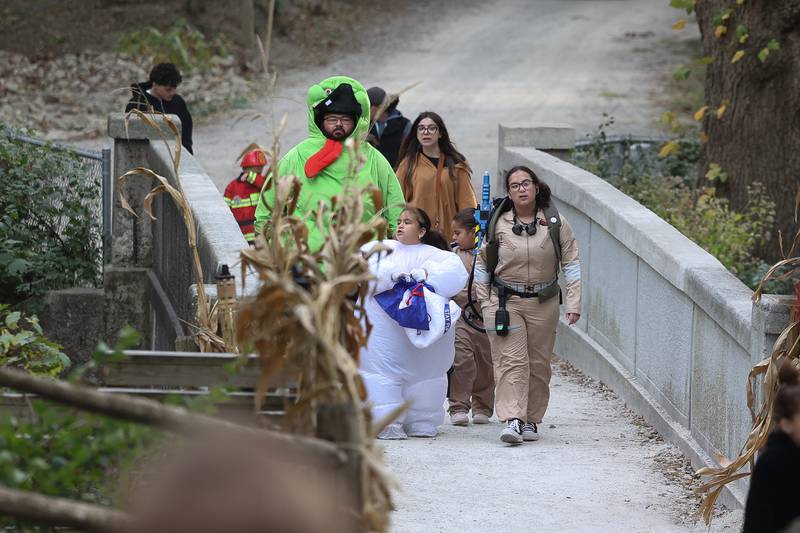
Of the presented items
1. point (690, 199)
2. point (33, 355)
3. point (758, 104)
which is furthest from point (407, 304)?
point (758, 104)

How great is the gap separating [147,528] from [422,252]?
20.0ft

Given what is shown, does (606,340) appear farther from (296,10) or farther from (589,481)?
(296,10)

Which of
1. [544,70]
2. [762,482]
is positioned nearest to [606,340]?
[762,482]

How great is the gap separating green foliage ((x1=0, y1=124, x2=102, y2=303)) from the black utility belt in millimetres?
4708

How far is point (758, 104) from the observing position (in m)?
12.8

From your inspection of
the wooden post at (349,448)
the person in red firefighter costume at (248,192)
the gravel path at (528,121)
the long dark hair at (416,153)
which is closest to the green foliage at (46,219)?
the person in red firefighter costume at (248,192)

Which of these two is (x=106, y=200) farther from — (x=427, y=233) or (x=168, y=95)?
(x=427, y=233)

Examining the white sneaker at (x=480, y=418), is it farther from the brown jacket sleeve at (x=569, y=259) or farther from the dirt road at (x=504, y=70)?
the dirt road at (x=504, y=70)

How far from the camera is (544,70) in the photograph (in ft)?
84.5

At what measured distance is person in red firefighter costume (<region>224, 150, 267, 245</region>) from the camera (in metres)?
10.4

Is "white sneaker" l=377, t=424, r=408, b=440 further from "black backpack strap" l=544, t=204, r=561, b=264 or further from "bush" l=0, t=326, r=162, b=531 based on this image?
"bush" l=0, t=326, r=162, b=531

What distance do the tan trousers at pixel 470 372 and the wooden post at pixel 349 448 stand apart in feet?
18.2

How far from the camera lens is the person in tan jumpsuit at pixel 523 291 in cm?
790

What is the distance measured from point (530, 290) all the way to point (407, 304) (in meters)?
0.80
